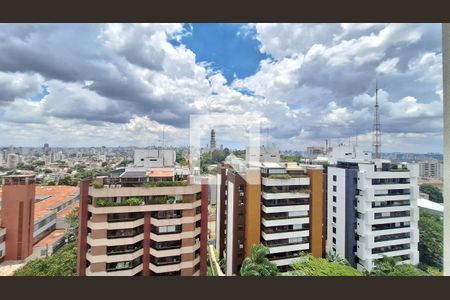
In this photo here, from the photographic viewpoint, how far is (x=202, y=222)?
13.2 ft

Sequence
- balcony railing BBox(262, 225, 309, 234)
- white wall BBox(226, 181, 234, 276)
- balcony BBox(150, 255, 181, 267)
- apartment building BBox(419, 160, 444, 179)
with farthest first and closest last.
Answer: white wall BBox(226, 181, 234, 276)
balcony railing BBox(262, 225, 309, 234)
balcony BBox(150, 255, 181, 267)
apartment building BBox(419, 160, 444, 179)

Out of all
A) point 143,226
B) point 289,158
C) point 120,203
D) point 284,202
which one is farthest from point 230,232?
point 120,203

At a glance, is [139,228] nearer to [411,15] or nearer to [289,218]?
[289,218]

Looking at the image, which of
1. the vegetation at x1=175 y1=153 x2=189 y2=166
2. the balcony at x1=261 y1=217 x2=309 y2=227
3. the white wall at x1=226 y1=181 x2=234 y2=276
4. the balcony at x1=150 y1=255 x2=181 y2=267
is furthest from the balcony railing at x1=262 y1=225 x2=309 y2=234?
the vegetation at x1=175 y1=153 x2=189 y2=166

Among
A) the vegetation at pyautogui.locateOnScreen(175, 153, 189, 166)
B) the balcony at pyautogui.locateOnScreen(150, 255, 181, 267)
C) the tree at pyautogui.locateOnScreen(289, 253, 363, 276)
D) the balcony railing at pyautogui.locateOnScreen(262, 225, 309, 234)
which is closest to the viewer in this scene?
the tree at pyautogui.locateOnScreen(289, 253, 363, 276)

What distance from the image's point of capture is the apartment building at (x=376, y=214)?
17.9 feet

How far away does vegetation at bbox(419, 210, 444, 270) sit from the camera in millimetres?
5371

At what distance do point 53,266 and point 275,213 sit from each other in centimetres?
414

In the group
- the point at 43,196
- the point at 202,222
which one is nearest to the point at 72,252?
the point at 43,196

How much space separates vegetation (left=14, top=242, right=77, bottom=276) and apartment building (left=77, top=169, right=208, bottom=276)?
331 mm

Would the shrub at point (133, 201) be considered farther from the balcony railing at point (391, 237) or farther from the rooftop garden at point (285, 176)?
the balcony railing at point (391, 237)

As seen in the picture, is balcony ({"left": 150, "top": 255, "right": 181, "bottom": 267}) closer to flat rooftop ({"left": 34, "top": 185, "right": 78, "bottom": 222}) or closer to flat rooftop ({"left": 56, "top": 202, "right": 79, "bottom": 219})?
flat rooftop ({"left": 34, "top": 185, "right": 78, "bottom": 222})

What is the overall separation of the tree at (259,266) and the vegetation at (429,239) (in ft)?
15.0

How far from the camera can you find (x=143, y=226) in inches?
146
